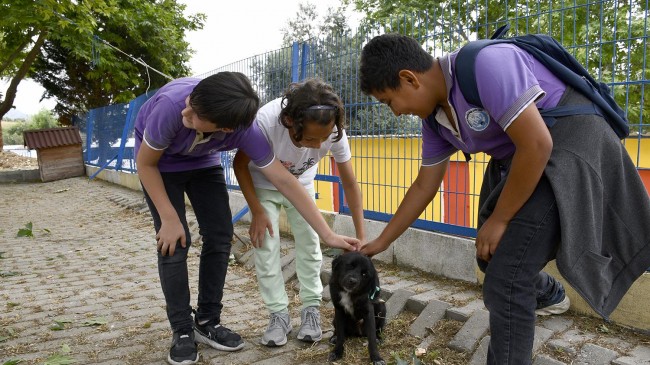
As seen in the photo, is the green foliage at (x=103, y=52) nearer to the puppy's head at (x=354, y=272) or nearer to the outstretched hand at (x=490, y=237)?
the puppy's head at (x=354, y=272)

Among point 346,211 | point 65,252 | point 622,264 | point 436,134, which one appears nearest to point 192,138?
point 436,134

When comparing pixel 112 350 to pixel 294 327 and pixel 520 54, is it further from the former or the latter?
pixel 520 54

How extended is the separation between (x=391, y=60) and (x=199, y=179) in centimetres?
160

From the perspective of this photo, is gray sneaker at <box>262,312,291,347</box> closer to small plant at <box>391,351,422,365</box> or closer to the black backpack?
small plant at <box>391,351,422,365</box>

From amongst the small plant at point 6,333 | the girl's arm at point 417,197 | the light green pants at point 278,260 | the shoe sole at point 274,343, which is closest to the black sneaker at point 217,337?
the shoe sole at point 274,343

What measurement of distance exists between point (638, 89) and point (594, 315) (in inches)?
60.3

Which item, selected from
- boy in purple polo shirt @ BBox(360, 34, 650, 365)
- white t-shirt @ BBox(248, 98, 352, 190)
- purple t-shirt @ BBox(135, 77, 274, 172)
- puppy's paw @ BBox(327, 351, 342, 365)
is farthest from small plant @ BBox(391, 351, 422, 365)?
purple t-shirt @ BBox(135, 77, 274, 172)

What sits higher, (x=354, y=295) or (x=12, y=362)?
(x=354, y=295)

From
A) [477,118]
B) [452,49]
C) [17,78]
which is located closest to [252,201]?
[477,118]

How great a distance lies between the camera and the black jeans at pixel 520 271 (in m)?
1.92

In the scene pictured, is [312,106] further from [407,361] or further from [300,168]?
[407,361]

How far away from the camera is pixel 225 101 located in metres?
2.41

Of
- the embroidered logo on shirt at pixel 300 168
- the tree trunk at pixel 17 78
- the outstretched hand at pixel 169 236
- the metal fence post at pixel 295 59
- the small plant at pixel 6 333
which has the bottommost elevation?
the small plant at pixel 6 333

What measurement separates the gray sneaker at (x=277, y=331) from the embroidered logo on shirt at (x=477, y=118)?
2.01 metres
